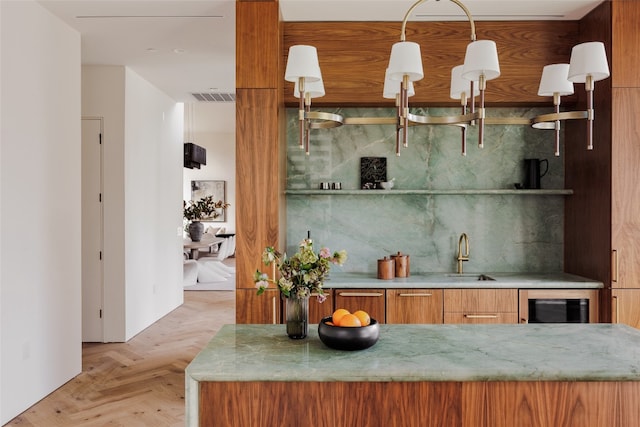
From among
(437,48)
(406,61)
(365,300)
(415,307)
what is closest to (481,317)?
(415,307)

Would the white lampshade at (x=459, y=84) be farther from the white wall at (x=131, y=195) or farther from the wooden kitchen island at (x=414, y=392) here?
the white wall at (x=131, y=195)

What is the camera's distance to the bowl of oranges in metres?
1.96

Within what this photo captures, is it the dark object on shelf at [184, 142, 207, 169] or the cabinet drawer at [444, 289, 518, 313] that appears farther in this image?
the dark object on shelf at [184, 142, 207, 169]

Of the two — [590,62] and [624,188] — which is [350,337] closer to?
[590,62]

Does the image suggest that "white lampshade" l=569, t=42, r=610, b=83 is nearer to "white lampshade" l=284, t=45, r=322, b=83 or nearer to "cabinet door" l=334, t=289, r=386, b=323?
"white lampshade" l=284, t=45, r=322, b=83

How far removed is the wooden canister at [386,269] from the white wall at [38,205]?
258 centimetres

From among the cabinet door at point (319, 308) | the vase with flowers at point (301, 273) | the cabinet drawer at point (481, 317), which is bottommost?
the cabinet drawer at point (481, 317)

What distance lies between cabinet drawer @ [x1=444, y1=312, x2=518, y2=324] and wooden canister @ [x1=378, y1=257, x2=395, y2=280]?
526mm

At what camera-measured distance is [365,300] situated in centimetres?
371

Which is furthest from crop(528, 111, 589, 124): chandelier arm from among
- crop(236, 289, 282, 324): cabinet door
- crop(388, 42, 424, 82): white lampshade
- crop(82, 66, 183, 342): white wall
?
crop(82, 66, 183, 342): white wall

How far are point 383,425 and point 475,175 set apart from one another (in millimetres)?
2976

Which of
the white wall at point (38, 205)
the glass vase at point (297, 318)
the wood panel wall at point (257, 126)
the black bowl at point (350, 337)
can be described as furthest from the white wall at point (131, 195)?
the black bowl at point (350, 337)

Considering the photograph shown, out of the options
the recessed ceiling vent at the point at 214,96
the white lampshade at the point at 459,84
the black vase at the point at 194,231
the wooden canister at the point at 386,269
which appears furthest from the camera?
the black vase at the point at 194,231

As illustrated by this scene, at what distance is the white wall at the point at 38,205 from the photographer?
3.35 meters
